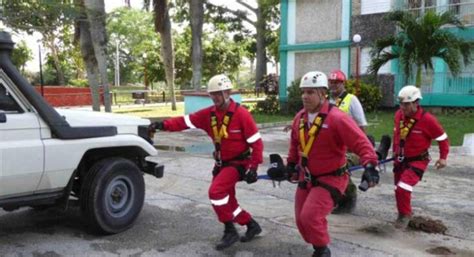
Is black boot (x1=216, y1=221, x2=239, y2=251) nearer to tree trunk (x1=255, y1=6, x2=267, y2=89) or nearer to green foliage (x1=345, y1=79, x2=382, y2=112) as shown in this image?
green foliage (x1=345, y1=79, x2=382, y2=112)

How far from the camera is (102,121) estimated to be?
17.4 feet

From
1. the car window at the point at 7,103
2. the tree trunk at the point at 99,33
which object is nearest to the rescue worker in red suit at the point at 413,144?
the car window at the point at 7,103

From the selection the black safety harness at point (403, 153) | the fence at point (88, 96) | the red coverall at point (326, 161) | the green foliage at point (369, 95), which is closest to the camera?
the red coverall at point (326, 161)

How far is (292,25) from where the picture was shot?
2330 centimetres

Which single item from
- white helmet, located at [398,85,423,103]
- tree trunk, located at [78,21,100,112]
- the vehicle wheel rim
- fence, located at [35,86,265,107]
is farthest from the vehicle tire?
fence, located at [35,86,265,107]

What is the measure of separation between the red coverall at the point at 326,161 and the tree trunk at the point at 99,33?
12.6 meters

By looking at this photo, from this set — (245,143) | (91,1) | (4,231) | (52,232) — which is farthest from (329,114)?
(91,1)

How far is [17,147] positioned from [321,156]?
2.55m

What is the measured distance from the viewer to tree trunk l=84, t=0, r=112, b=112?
15.8 metres

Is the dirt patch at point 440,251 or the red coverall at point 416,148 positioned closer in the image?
the dirt patch at point 440,251

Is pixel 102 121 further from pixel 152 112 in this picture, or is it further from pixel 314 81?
pixel 152 112

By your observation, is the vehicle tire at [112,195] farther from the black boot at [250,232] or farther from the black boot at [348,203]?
the black boot at [348,203]

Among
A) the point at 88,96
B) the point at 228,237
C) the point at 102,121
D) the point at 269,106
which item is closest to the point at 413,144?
the point at 228,237

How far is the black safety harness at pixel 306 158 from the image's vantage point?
14.0 ft
